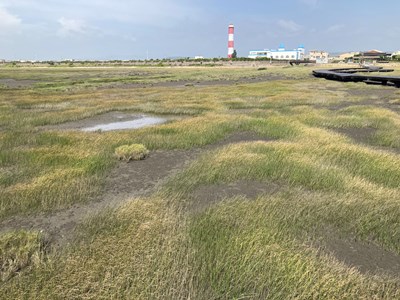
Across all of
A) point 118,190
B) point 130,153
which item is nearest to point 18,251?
point 118,190

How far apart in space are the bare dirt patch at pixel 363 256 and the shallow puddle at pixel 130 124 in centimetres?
1443

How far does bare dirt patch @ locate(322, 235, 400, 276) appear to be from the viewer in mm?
5570

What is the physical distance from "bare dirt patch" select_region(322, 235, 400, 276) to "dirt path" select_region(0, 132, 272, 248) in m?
5.13

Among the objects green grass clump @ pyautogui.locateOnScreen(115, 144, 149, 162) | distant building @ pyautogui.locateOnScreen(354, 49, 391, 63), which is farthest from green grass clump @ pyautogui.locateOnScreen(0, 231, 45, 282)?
distant building @ pyautogui.locateOnScreen(354, 49, 391, 63)

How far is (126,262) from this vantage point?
17.4 ft

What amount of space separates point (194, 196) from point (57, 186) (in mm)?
4081

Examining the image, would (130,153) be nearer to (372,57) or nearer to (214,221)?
(214,221)

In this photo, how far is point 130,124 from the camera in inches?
773

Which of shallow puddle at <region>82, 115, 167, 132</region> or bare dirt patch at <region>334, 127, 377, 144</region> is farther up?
shallow puddle at <region>82, 115, 167, 132</region>

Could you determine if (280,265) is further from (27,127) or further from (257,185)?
(27,127)

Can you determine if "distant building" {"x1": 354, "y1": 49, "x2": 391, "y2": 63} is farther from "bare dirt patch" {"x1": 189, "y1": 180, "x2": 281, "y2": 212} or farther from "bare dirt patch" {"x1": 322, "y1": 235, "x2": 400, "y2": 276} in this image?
"bare dirt patch" {"x1": 322, "y1": 235, "x2": 400, "y2": 276}

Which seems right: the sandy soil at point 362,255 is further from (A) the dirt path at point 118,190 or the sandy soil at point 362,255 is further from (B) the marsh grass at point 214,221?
(A) the dirt path at point 118,190

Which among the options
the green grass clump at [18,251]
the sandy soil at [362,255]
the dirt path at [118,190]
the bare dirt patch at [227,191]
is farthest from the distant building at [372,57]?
the green grass clump at [18,251]

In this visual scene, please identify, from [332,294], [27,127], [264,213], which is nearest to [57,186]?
[264,213]
